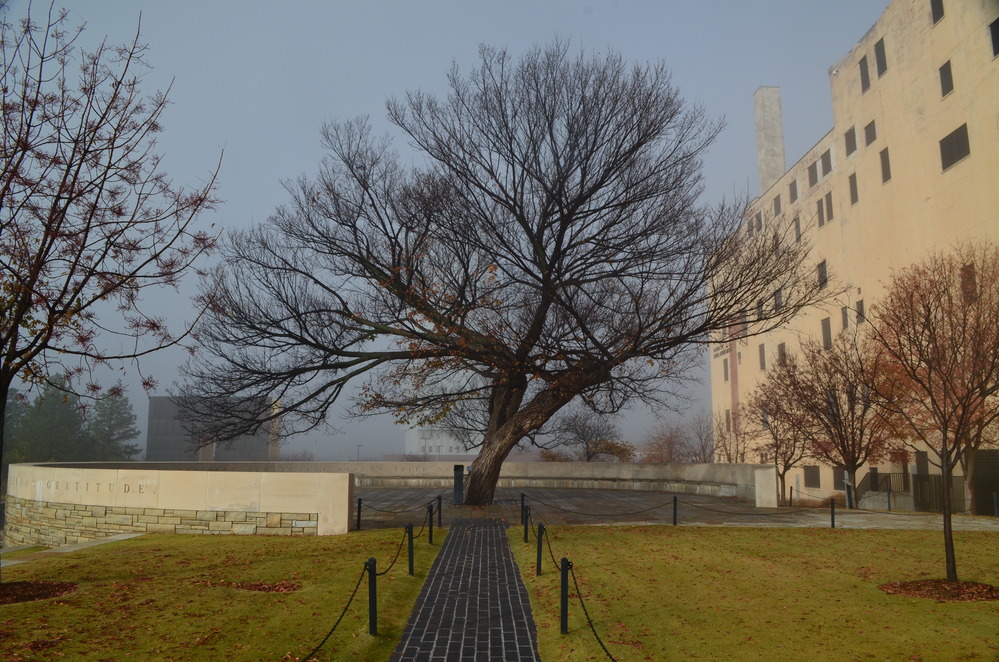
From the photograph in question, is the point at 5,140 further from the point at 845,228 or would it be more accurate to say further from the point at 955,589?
the point at 845,228

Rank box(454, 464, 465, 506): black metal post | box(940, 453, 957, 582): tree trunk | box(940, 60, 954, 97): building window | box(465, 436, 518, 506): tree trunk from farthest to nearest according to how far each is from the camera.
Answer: box(940, 60, 954, 97): building window
box(454, 464, 465, 506): black metal post
box(465, 436, 518, 506): tree trunk
box(940, 453, 957, 582): tree trunk

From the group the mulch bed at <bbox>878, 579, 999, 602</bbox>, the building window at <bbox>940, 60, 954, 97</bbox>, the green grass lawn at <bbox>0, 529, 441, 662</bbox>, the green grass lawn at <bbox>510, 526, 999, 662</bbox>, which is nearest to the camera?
the green grass lawn at <bbox>0, 529, 441, 662</bbox>

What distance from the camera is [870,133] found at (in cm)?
3453

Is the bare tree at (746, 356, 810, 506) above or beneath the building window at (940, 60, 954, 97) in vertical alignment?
beneath

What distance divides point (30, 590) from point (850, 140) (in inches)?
1519

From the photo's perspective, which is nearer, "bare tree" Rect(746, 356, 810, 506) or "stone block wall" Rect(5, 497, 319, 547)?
"stone block wall" Rect(5, 497, 319, 547)

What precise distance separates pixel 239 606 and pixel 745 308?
501 inches

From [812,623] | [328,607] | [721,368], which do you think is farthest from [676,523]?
[721,368]

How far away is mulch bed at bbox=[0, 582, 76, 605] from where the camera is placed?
9227 millimetres

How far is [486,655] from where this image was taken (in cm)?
752

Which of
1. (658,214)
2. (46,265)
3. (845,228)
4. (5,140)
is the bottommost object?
(46,265)

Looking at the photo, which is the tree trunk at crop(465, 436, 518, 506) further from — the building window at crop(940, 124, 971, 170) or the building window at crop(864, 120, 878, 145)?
the building window at crop(864, 120, 878, 145)

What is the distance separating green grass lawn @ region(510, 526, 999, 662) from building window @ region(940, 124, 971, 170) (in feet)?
57.2

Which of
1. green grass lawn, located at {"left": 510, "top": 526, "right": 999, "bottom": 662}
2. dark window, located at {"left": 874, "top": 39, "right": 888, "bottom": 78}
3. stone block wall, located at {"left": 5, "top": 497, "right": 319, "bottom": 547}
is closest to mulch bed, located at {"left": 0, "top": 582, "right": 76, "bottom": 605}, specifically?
stone block wall, located at {"left": 5, "top": 497, "right": 319, "bottom": 547}
